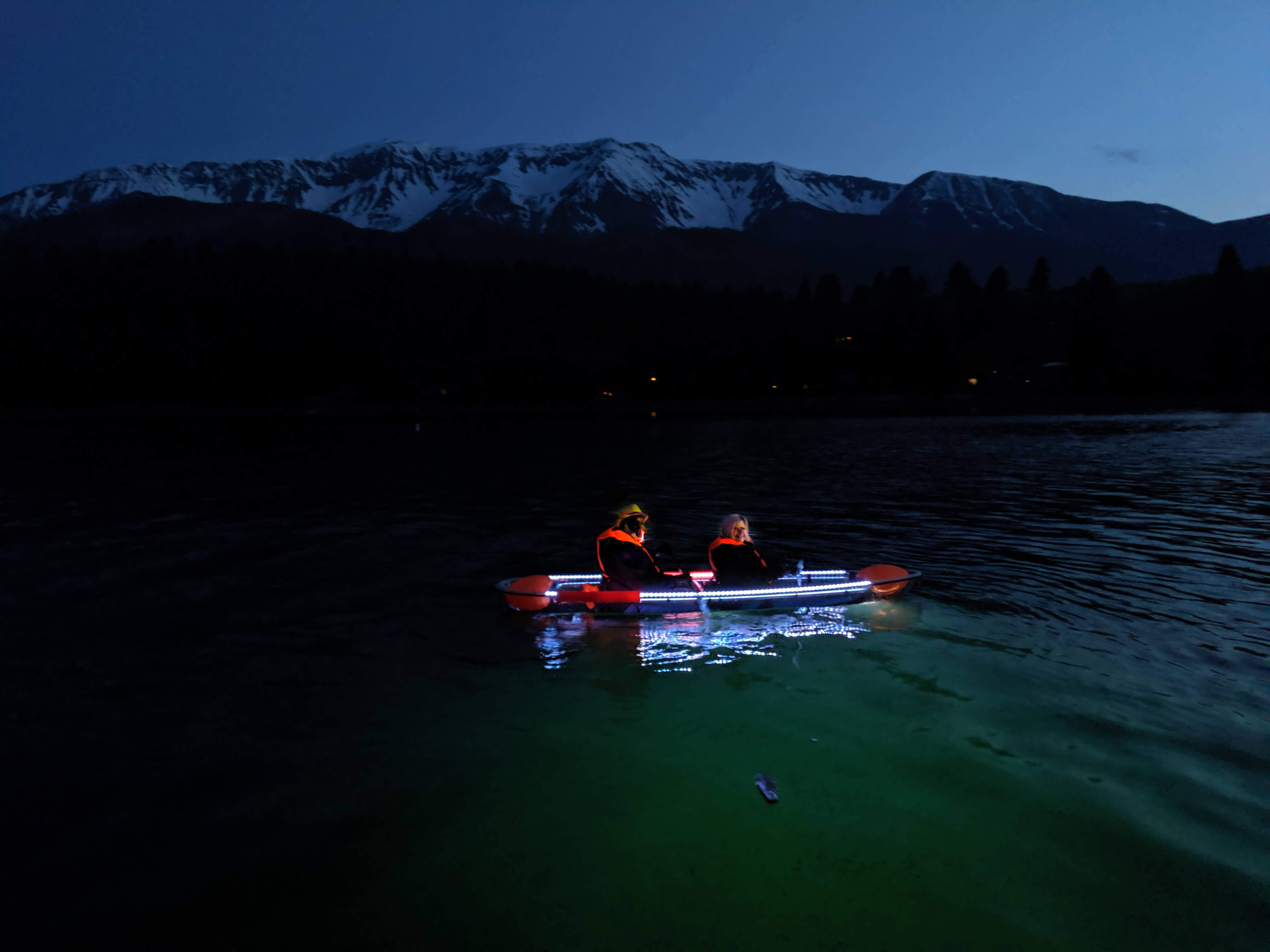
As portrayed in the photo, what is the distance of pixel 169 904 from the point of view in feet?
22.9

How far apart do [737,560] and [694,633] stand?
1605 mm

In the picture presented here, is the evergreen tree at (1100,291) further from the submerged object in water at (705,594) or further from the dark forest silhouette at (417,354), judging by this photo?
the submerged object in water at (705,594)

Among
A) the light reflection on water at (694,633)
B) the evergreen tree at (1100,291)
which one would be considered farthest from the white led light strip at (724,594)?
the evergreen tree at (1100,291)

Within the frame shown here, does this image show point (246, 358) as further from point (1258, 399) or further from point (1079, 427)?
point (1258, 399)

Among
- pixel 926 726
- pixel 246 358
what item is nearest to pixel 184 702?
pixel 926 726

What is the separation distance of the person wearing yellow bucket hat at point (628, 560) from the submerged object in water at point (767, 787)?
6.12m

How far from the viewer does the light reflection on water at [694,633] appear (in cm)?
1330

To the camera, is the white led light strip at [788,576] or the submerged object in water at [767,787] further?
the white led light strip at [788,576]

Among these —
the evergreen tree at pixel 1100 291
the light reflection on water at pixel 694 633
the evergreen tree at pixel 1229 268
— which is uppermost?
the evergreen tree at pixel 1229 268

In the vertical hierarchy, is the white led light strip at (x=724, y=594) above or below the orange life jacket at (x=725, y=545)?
below

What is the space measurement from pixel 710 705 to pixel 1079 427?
91.7m

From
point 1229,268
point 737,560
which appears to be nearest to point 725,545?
point 737,560

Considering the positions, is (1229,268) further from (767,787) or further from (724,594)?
(767,787)

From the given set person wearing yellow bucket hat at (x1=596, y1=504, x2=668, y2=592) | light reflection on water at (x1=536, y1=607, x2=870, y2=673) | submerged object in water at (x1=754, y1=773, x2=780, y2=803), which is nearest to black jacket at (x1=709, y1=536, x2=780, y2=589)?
light reflection on water at (x1=536, y1=607, x2=870, y2=673)
